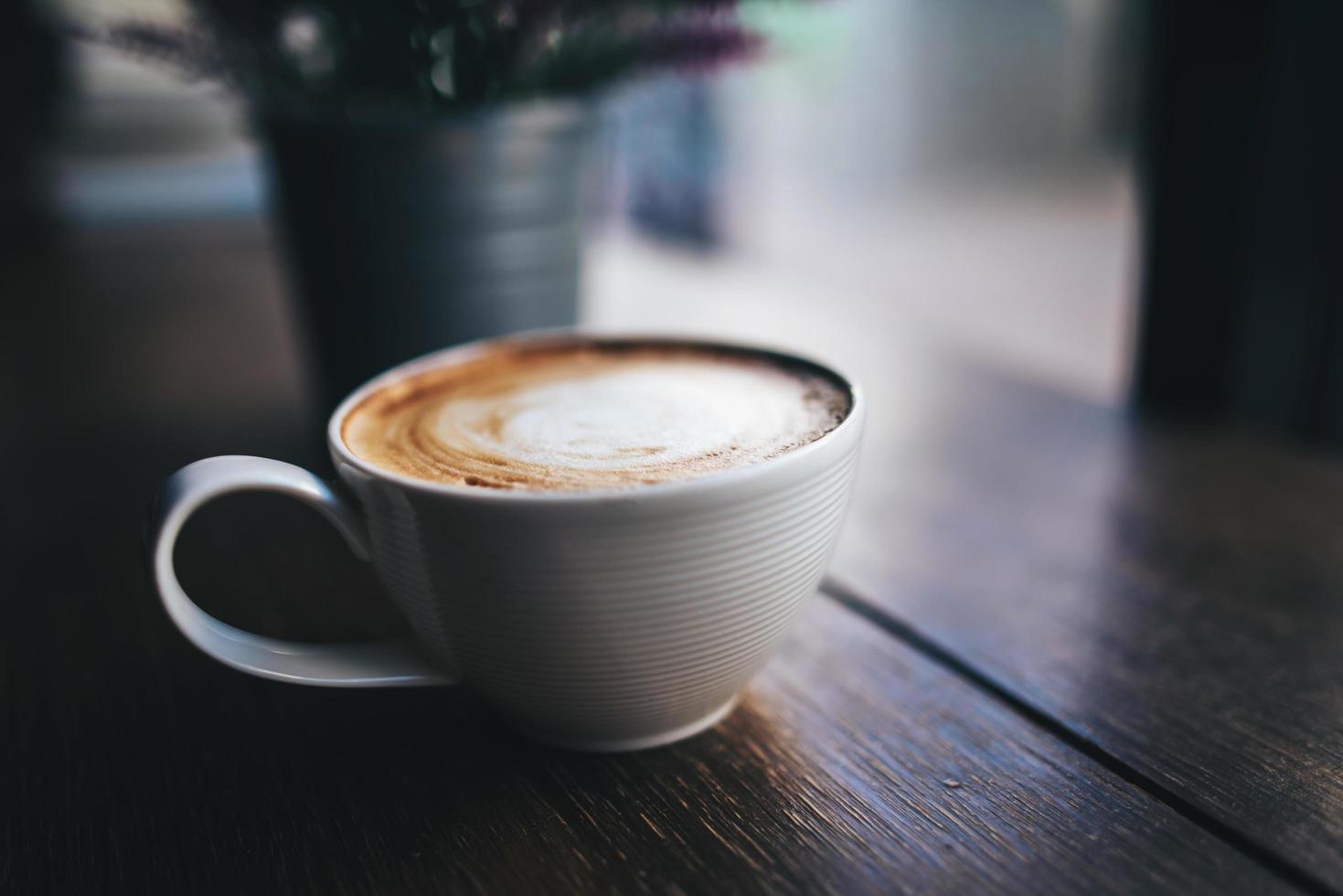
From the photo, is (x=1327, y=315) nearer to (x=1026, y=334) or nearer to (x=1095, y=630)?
(x=1095, y=630)

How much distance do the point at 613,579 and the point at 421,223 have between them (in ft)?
1.34

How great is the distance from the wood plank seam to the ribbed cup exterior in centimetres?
11

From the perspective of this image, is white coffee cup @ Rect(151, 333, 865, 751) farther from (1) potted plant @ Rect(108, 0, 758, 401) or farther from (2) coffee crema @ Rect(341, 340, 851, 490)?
(1) potted plant @ Rect(108, 0, 758, 401)

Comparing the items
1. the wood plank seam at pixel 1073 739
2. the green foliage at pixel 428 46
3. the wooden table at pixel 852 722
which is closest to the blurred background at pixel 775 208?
the green foliage at pixel 428 46

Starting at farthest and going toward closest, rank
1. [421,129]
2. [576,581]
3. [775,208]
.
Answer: [775,208]
[421,129]
[576,581]

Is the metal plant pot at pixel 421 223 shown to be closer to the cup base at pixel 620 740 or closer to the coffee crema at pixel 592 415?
the coffee crema at pixel 592 415

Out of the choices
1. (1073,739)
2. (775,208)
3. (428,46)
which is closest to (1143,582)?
(1073,739)

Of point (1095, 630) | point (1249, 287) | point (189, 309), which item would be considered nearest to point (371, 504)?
point (1095, 630)

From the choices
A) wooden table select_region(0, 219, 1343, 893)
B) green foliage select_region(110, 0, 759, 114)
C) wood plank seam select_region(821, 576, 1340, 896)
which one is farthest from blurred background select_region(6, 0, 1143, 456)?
wood plank seam select_region(821, 576, 1340, 896)

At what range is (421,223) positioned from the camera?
0.66m

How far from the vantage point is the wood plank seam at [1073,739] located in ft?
1.06

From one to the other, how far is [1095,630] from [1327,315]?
0.35 metres

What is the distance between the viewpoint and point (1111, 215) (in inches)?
62.4

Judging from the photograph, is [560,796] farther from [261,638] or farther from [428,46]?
[428,46]
